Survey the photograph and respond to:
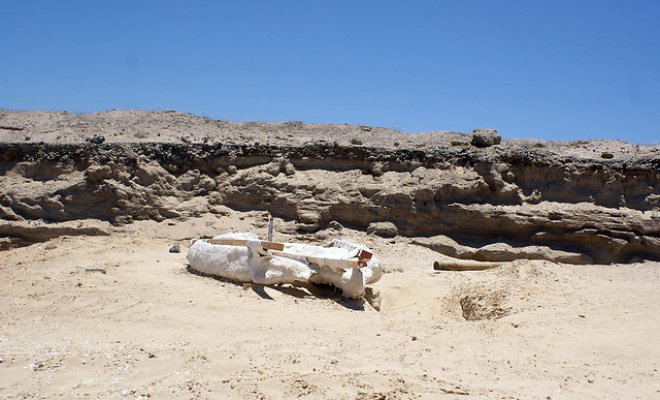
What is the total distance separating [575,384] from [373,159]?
8515 mm

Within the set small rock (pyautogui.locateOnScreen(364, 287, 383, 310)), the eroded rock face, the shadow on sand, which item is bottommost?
small rock (pyautogui.locateOnScreen(364, 287, 383, 310))

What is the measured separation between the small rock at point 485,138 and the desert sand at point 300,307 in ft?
4.79

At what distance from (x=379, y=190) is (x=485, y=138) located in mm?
2888

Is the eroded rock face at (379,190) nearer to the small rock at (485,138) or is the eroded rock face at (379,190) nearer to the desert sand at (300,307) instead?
the desert sand at (300,307)

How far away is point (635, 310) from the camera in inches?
320

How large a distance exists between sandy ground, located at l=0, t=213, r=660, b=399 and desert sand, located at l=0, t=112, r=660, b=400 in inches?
1.1

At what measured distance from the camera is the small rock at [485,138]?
46.3ft

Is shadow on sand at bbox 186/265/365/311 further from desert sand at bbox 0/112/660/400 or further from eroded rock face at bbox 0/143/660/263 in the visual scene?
eroded rock face at bbox 0/143/660/263

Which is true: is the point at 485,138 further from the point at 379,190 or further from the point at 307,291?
the point at 307,291

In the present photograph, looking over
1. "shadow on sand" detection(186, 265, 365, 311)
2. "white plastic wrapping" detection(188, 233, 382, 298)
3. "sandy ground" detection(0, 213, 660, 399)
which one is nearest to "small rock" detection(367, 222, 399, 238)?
"sandy ground" detection(0, 213, 660, 399)

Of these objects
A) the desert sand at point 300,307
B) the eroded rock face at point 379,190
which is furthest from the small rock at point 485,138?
the desert sand at point 300,307

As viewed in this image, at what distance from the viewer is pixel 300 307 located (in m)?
8.46

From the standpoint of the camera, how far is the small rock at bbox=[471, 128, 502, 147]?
46.3 feet

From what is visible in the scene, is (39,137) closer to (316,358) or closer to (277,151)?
(277,151)
